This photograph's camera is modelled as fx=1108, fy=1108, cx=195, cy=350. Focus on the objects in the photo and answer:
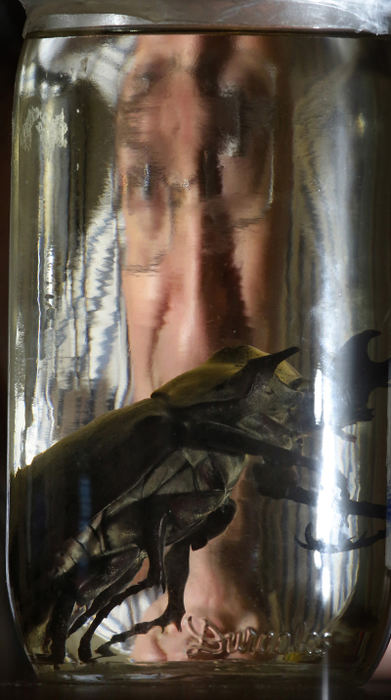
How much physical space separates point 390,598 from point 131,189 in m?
0.20

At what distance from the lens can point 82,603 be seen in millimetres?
428

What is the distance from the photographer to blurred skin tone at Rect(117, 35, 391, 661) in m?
0.45

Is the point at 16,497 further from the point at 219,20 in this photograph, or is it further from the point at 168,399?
the point at 219,20

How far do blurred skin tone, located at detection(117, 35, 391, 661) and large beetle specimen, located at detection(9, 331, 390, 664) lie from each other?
0.02m

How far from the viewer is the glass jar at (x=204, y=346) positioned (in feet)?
1.41

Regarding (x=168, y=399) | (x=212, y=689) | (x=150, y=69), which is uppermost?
(x=150, y=69)

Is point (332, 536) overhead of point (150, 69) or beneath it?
beneath

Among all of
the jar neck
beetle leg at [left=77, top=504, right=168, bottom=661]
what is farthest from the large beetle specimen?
the jar neck

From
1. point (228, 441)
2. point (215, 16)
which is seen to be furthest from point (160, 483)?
point (215, 16)

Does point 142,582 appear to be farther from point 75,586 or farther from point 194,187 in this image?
point 194,187

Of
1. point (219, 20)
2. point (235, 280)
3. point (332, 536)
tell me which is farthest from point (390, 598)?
point (219, 20)

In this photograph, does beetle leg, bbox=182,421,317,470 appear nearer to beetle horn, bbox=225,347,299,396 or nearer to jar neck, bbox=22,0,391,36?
beetle horn, bbox=225,347,299,396

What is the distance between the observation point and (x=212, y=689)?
448 mm

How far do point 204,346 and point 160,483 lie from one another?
58mm
